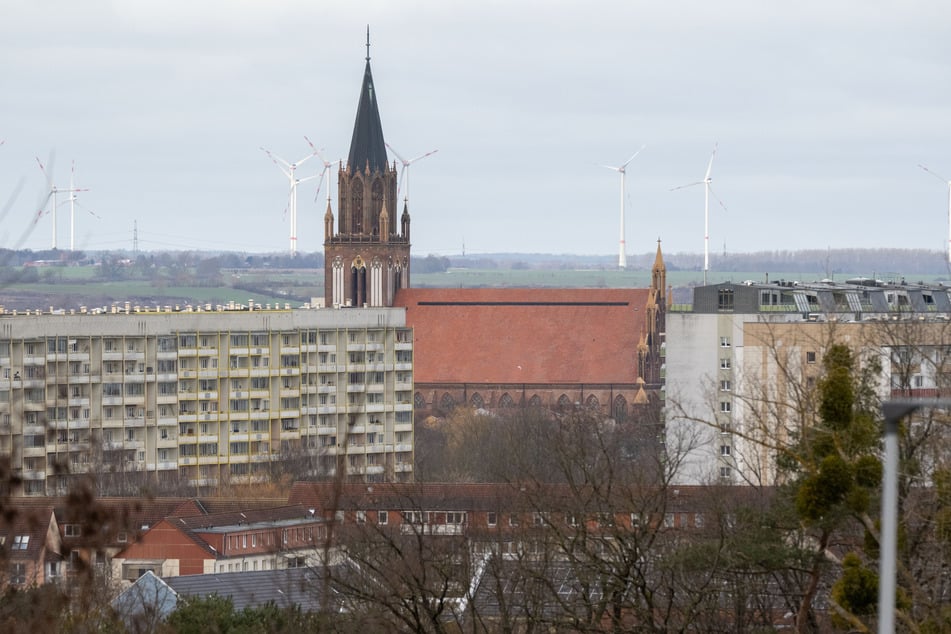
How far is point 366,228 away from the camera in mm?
122938

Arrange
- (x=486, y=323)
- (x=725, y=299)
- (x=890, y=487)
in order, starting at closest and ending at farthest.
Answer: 1. (x=890, y=487)
2. (x=725, y=299)
3. (x=486, y=323)

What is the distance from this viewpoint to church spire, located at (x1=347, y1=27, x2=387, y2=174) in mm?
118375

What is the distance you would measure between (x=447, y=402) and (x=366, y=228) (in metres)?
12.8

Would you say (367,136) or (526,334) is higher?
(367,136)

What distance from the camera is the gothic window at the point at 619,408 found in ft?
383

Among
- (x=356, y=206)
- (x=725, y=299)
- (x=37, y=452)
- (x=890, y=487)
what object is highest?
(x=356, y=206)

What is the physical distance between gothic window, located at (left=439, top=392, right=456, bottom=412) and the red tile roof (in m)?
1.31

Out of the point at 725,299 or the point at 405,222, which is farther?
the point at 405,222

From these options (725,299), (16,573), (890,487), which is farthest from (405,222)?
(890,487)

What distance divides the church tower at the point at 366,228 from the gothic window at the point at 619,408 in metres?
16.8

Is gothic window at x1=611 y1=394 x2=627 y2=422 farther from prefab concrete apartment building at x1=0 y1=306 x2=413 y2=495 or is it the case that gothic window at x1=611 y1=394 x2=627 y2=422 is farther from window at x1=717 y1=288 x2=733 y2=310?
window at x1=717 y1=288 x2=733 y2=310

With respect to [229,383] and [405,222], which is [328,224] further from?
[229,383]

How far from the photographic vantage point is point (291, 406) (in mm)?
91562

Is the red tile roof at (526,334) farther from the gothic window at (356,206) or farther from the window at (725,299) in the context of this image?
the window at (725,299)
